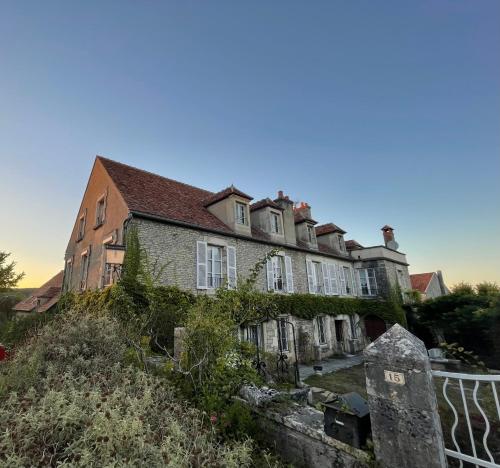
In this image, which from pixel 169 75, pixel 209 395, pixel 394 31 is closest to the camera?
pixel 209 395

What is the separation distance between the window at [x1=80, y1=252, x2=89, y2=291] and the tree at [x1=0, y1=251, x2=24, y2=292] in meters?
20.3

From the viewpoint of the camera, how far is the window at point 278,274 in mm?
13367

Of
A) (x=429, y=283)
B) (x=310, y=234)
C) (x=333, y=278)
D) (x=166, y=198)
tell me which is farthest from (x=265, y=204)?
(x=429, y=283)

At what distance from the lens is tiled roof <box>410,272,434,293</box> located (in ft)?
90.8

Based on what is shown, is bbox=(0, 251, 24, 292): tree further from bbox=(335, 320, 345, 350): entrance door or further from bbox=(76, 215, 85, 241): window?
bbox=(335, 320, 345, 350): entrance door

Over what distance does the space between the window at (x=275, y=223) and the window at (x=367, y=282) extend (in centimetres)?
840

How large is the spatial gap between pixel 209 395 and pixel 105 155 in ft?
42.3

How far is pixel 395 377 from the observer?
2.36 meters

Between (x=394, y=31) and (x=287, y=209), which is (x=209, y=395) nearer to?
(x=394, y=31)

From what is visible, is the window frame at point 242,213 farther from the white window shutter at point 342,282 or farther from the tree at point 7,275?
the tree at point 7,275

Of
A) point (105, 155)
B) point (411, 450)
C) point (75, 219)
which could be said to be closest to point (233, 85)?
point (105, 155)

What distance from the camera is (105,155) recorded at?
12914 millimetres

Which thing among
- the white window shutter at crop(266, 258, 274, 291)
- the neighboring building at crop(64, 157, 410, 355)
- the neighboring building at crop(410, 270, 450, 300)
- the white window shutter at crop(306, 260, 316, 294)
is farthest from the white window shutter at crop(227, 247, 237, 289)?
the neighboring building at crop(410, 270, 450, 300)

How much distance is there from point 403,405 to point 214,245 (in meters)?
9.58
